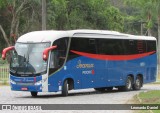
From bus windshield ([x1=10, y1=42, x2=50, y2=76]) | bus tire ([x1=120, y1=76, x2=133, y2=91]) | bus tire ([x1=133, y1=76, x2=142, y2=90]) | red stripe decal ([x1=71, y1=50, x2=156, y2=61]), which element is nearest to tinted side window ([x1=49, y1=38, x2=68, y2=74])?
bus windshield ([x1=10, y1=42, x2=50, y2=76])

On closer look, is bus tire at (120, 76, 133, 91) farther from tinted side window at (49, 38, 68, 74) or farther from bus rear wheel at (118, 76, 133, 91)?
tinted side window at (49, 38, 68, 74)

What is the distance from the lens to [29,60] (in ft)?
83.0

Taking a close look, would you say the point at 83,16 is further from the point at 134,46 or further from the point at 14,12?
the point at 134,46

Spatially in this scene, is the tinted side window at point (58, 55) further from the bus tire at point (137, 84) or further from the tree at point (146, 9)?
the tree at point (146, 9)

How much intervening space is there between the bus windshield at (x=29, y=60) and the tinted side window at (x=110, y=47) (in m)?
4.62

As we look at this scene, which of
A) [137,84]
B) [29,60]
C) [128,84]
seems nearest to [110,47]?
[128,84]

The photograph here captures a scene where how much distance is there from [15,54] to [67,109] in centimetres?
764

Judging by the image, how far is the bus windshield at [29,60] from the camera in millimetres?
25062

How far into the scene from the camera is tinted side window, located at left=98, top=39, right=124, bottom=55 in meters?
29.0

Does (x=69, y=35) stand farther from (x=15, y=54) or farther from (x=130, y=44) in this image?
(x=130, y=44)

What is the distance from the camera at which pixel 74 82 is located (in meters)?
26.8

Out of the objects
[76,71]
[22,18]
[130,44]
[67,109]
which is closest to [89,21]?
[22,18]

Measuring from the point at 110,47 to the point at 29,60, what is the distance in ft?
20.4

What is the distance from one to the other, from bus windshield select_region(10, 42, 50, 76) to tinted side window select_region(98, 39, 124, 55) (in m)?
4.62
